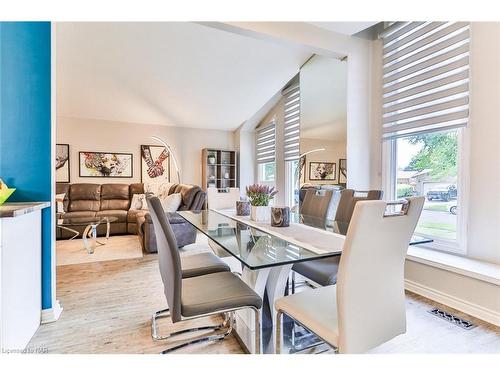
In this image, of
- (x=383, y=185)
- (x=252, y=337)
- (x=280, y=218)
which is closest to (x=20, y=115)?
(x=280, y=218)

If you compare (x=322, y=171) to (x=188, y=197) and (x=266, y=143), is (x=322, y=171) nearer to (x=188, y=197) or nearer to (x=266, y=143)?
(x=188, y=197)

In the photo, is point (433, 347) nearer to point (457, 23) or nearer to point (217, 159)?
point (457, 23)

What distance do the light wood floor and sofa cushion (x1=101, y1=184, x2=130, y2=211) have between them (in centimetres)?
253

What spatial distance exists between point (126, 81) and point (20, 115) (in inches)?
101

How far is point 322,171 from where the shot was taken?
3.50 meters

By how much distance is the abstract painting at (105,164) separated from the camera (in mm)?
5164

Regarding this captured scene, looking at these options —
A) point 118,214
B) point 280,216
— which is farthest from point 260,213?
point 118,214

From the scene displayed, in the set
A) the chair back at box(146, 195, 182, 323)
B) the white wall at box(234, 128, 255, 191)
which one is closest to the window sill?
the chair back at box(146, 195, 182, 323)

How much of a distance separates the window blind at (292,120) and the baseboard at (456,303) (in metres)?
2.55

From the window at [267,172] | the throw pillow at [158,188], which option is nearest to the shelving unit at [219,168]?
the window at [267,172]

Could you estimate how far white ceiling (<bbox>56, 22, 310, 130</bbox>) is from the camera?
310 centimetres

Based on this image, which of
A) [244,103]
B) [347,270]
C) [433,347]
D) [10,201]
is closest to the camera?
[347,270]

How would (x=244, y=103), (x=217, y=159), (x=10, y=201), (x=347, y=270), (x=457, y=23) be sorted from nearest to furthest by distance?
(x=347, y=270) → (x=10, y=201) → (x=457, y=23) → (x=244, y=103) → (x=217, y=159)

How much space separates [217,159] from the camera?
5898 millimetres
